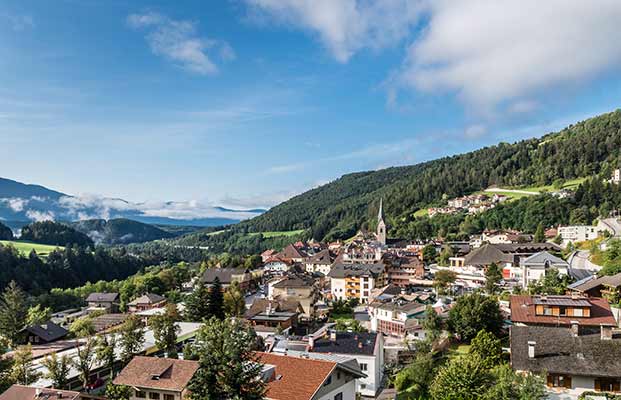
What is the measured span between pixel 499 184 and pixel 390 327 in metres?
119

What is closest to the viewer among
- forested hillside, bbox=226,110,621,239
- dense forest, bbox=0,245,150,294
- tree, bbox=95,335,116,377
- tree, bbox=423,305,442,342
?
tree, bbox=95,335,116,377

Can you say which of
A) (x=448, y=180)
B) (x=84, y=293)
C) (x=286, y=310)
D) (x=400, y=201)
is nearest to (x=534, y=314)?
(x=286, y=310)

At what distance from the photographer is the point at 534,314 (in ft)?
114

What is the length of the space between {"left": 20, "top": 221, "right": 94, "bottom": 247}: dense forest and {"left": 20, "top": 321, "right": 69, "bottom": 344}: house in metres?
139

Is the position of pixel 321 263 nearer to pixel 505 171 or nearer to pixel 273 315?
pixel 273 315

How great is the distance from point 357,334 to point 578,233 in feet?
227

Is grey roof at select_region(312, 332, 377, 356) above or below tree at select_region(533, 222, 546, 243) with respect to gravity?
below

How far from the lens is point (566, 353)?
24.9 meters

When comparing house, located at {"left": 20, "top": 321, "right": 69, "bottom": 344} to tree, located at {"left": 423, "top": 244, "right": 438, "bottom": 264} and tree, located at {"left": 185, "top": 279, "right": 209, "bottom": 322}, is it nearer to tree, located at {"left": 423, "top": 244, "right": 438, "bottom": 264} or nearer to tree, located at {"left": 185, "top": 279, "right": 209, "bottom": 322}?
tree, located at {"left": 185, "top": 279, "right": 209, "bottom": 322}

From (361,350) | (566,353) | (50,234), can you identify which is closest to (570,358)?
(566,353)

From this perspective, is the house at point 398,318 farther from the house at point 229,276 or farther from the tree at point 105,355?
the house at point 229,276

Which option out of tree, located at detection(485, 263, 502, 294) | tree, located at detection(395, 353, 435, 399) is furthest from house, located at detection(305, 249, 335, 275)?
tree, located at detection(395, 353, 435, 399)

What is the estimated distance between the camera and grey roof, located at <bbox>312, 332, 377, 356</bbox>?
110ft

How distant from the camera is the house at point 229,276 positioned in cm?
7888
